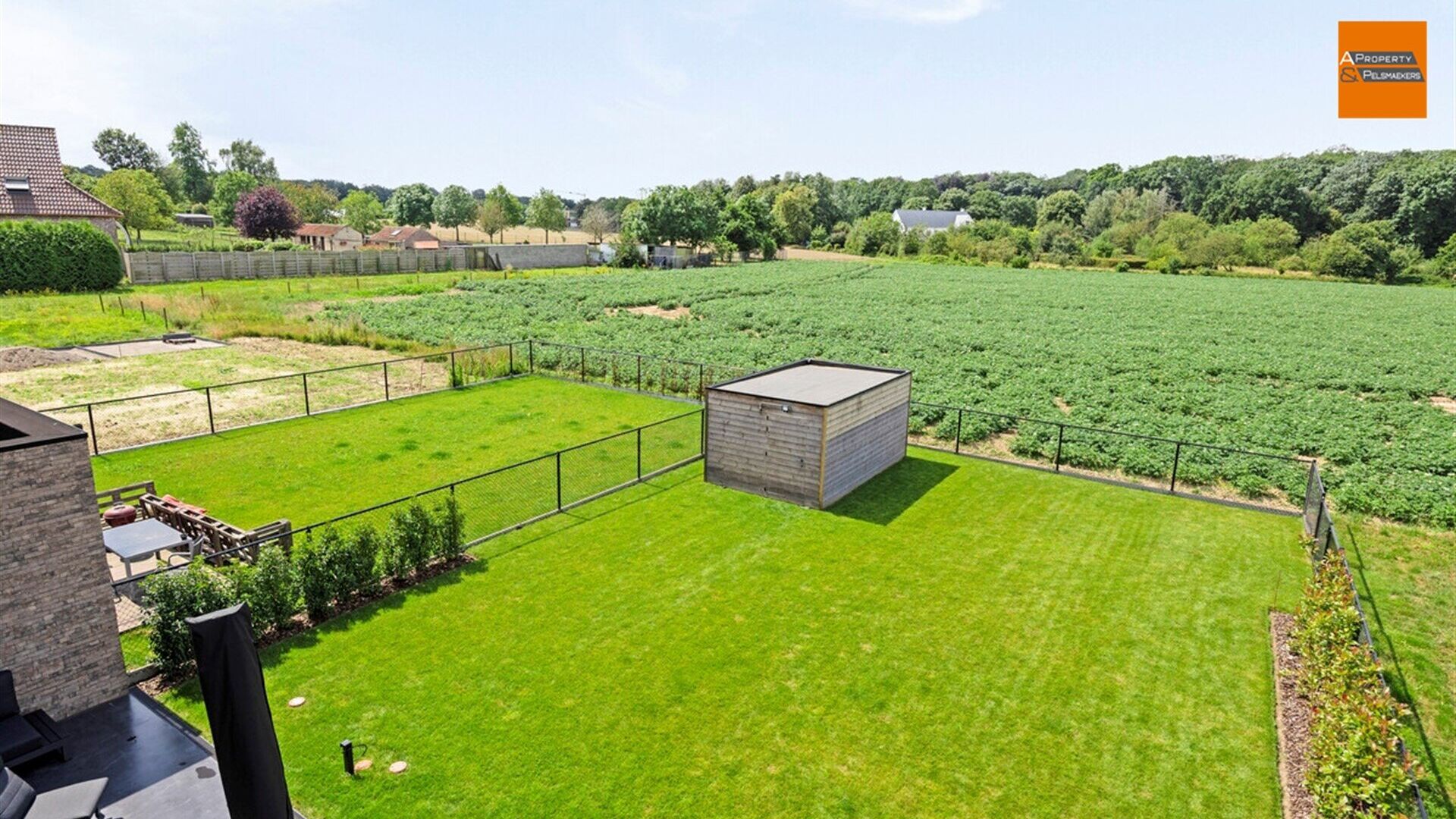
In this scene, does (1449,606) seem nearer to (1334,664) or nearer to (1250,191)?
(1334,664)

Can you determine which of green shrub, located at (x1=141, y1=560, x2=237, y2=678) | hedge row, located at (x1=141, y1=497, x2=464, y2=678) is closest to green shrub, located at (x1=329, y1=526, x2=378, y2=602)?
hedge row, located at (x1=141, y1=497, x2=464, y2=678)

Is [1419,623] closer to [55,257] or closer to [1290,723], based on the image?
[1290,723]

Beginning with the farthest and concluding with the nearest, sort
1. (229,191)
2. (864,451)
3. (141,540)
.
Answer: (229,191) < (864,451) < (141,540)

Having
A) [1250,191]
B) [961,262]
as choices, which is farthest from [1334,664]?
[1250,191]

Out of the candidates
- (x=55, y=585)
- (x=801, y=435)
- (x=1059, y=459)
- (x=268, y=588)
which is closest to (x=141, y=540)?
(x=268, y=588)

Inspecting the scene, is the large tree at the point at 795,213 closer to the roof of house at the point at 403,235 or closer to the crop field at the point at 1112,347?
the roof of house at the point at 403,235

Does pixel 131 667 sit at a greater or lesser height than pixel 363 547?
lesser

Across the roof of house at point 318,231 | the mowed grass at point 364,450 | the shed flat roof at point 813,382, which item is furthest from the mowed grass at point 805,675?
the roof of house at point 318,231
